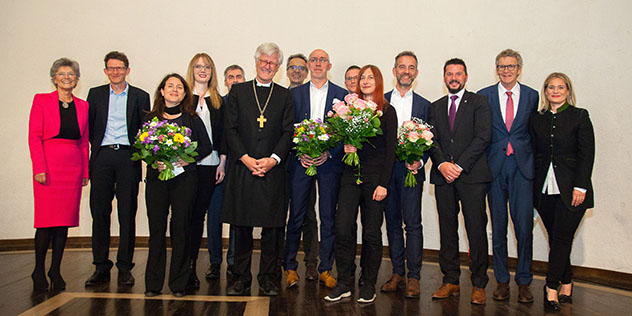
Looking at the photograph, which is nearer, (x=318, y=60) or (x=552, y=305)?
(x=552, y=305)

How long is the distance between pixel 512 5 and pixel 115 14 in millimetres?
5086

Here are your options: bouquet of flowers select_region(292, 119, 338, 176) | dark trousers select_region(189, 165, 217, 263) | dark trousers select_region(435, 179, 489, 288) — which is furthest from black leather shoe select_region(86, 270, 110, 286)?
dark trousers select_region(435, 179, 489, 288)

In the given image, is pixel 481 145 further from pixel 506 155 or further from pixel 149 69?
pixel 149 69

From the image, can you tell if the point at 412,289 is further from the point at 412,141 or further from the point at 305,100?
the point at 305,100

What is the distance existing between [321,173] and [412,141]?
2.73ft

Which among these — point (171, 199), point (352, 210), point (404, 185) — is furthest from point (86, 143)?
point (404, 185)

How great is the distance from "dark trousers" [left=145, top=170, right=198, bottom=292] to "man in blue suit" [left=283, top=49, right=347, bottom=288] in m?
0.91

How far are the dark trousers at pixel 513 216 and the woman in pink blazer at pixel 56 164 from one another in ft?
11.8

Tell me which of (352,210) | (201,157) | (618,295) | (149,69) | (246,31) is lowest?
(618,295)

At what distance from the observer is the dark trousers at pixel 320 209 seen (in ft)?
13.0

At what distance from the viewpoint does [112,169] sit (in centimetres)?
413

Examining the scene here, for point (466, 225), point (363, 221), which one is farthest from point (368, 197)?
point (466, 225)

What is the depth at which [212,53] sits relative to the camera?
21.2 ft

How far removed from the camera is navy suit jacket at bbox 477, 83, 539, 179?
155 inches
